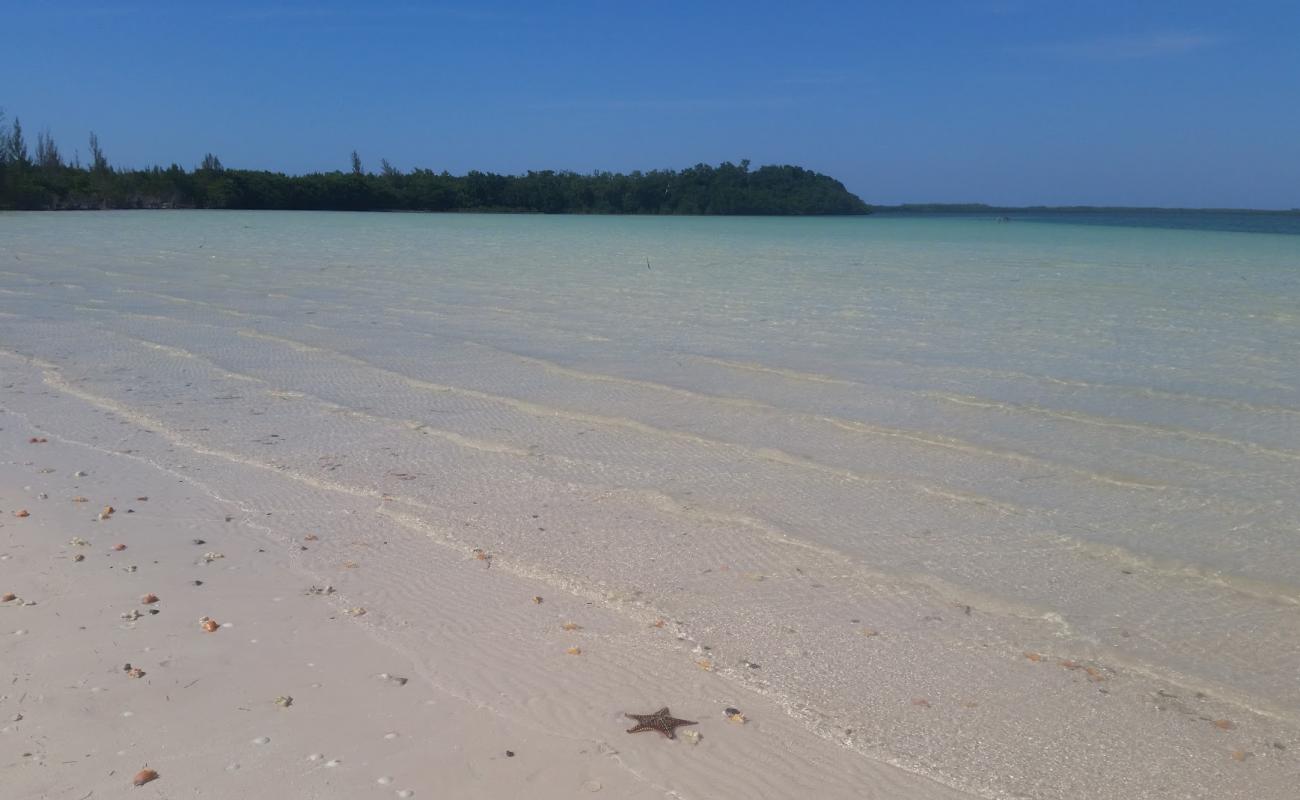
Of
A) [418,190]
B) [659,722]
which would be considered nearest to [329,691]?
[659,722]

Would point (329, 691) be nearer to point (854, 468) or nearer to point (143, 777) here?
point (143, 777)

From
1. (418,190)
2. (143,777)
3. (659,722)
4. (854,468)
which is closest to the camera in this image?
(143,777)

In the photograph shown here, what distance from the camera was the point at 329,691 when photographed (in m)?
2.88

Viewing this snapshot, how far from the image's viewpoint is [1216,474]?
5465 mm

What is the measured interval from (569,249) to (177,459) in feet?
69.1

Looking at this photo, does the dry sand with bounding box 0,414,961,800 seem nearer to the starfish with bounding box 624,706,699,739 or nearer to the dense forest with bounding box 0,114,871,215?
the starfish with bounding box 624,706,699,739

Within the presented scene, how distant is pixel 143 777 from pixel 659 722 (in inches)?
48.7

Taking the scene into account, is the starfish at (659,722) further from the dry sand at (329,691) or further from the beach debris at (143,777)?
the beach debris at (143,777)

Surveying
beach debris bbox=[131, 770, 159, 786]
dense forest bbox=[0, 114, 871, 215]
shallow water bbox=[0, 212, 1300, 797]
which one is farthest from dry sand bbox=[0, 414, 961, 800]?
dense forest bbox=[0, 114, 871, 215]

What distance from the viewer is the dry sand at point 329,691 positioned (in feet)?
8.16

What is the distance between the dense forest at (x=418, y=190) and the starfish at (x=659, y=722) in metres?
57.9

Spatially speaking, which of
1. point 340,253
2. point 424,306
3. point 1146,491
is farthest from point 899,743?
point 340,253

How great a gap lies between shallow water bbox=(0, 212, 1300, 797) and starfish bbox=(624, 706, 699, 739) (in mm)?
318

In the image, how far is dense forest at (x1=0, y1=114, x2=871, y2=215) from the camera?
5738 centimetres
